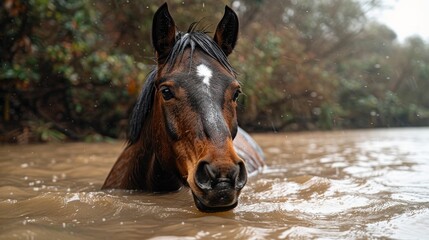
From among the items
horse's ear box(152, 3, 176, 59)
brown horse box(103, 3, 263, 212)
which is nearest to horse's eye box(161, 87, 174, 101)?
brown horse box(103, 3, 263, 212)

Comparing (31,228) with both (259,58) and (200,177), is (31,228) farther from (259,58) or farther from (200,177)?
(259,58)

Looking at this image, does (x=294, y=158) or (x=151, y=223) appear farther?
(x=294, y=158)

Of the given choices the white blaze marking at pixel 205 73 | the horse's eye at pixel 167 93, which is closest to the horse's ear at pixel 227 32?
the white blaze marking at pixel 205 73

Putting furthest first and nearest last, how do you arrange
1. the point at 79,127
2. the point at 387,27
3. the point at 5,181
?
the point at 387,27, the point at 79,127, the point at 5,181

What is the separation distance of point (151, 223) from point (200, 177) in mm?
358

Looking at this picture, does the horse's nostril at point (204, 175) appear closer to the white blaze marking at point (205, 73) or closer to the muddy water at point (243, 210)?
the muddy water at point (243, 210)

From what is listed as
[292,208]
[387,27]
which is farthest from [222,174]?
[387,27]

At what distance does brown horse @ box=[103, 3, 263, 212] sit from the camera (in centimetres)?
217

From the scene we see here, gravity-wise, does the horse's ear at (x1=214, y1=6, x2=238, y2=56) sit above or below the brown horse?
above

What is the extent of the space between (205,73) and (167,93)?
11.0 inches

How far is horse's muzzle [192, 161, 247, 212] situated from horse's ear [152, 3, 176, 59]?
1188 mm

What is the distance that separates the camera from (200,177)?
2.18 metres

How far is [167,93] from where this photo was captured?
2.74 metres

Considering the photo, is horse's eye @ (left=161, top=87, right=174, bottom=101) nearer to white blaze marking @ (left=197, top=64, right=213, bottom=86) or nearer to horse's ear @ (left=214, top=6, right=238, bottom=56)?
white blaze marking @ (left=197, top=64, right=213, bottom=86)
